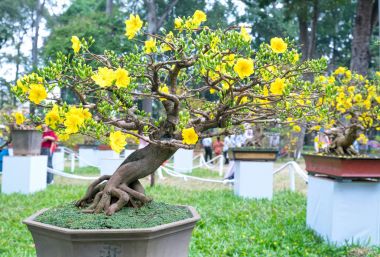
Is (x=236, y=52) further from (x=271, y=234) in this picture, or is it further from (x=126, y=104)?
(x=271, y=234)

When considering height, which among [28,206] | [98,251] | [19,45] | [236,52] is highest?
→ [19,45]

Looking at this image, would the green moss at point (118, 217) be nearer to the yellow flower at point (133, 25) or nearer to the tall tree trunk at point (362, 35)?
the yellow flower at point (133, 25)

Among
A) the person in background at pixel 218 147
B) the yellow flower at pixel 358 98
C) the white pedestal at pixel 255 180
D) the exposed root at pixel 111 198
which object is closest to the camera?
the exposed root at pixel 111 198

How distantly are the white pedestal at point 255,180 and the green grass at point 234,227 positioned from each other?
20 cm

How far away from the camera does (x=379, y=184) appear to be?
3.79 meters

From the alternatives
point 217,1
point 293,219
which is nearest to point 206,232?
point 293,219

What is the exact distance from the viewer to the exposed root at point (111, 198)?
204cm

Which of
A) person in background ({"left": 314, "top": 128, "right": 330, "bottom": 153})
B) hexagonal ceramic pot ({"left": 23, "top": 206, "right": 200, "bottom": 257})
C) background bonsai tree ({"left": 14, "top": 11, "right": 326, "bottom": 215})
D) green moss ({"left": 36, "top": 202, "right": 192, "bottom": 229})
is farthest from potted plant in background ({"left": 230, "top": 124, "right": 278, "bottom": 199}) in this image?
hexagonal ceramic pot ({"left": 23, "top": 206, "right": 200, "bottom": 257})

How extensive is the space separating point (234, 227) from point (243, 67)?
2912 mm

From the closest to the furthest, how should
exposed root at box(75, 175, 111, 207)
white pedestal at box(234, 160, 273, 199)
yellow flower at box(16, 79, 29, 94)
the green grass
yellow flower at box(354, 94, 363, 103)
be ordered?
yellow flower at box(16, 79, 29, 94), exposed root at box(75, 175, 111, 207), the green grass, yellow flower at box(354, 94, 363, 103), white pedestal at box(234, 160, 273, 199)

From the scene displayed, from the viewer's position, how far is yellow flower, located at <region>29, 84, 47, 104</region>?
172cm

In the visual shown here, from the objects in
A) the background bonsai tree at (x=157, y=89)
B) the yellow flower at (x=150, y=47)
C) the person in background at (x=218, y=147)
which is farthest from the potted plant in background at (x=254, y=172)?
the person in background at (x=218, y=147)

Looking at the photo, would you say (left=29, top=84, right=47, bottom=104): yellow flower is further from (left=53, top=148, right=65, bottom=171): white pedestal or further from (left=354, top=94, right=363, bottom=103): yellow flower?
(left=53, top=148, right=65, bottom=171): white pedestal

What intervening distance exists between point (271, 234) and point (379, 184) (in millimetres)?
1051
